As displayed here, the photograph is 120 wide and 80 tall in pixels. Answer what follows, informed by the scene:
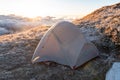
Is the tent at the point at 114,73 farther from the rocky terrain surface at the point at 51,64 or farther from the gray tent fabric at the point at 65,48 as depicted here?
the gray tent fabric at the point at 65,48

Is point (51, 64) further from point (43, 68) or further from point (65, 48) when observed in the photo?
point (65, 48)

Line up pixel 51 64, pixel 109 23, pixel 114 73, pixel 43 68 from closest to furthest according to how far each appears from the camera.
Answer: pixel 114 73
pixel 43 68
pixel 51 64
pixel 109 23

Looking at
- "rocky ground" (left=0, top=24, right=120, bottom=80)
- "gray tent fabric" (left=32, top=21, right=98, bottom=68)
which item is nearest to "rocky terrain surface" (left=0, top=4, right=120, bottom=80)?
"rocky ground" (left=0, top=24, right=120, bottom=80)

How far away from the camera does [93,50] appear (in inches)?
587

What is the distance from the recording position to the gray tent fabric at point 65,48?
13969 mm

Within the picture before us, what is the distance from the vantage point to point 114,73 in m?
12.3

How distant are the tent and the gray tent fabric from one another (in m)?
1.79

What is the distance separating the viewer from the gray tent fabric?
1397cm

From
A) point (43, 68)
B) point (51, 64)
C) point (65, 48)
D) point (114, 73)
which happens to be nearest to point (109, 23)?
point (65, 48)

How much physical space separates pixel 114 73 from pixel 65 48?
318 cm

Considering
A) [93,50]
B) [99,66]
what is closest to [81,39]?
[93,50]

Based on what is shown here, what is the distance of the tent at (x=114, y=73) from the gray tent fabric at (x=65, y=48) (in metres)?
1.79

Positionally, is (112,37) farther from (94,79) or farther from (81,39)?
(94,79)

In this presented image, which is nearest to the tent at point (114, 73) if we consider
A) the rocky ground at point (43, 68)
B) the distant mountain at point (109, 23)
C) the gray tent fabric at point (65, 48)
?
the rocky ground at point (43, 68)
